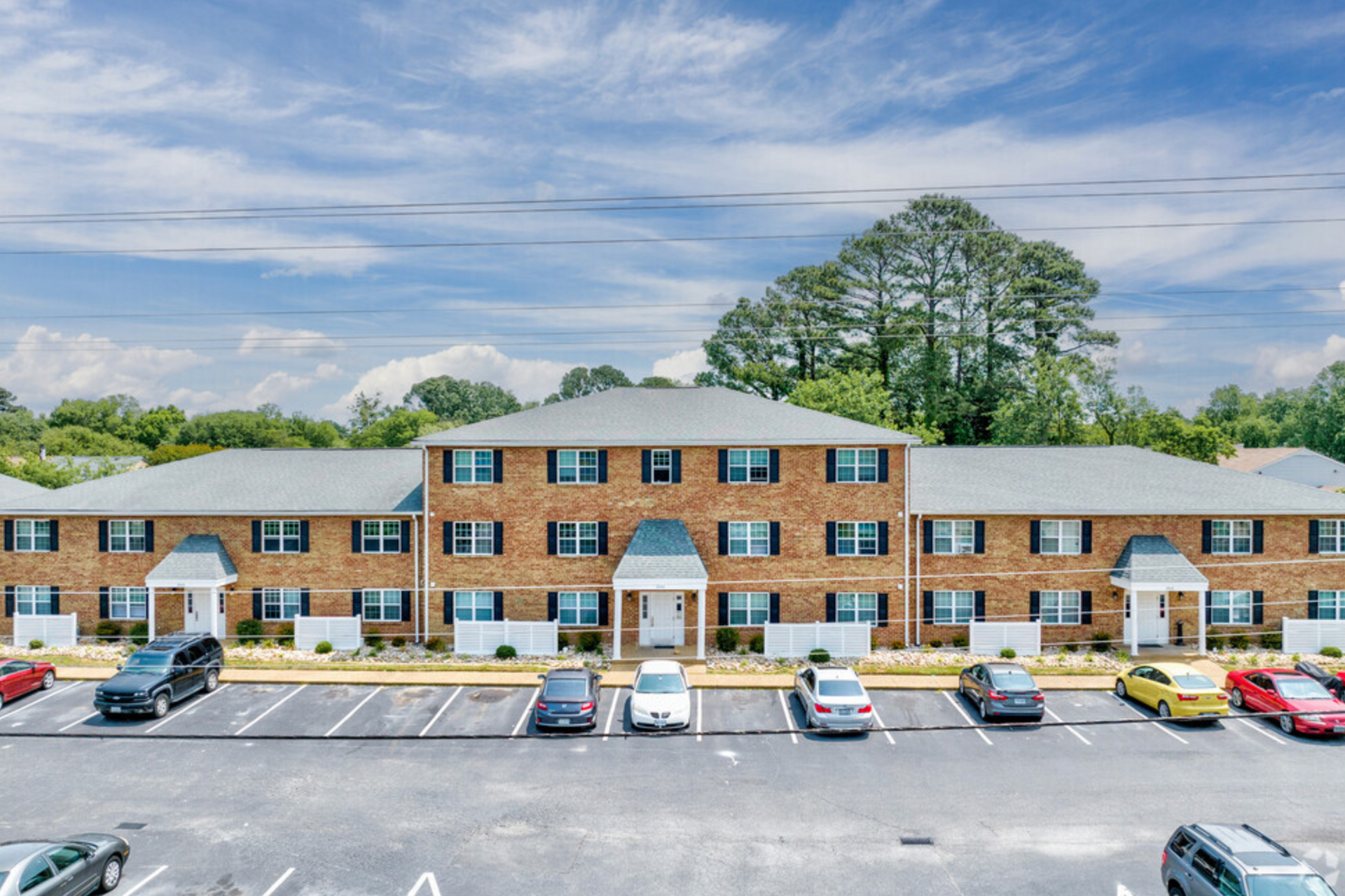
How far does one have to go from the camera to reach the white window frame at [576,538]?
106 feet

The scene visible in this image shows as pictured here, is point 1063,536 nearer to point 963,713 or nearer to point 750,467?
point 963,713

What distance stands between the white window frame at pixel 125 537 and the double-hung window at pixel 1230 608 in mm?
44988

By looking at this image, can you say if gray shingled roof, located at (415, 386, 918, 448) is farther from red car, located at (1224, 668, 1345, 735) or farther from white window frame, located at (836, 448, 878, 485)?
red car, located at (1224, 668, 1345, 735)

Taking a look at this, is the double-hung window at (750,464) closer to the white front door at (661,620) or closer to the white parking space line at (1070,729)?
the white front door at (661,620)

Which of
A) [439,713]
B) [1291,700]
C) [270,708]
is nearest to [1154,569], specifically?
[1291,700]

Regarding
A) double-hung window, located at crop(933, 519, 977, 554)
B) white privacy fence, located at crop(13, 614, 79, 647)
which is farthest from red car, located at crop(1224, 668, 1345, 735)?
white privacy fence, located at crop(13, 614, 79, 647)

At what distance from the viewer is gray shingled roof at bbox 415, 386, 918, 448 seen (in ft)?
104

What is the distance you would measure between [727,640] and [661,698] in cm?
874

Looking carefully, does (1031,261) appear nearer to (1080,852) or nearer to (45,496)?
(1080,852)

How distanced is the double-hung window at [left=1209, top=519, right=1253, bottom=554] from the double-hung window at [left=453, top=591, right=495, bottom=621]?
30.0 meters

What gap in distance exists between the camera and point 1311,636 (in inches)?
1259

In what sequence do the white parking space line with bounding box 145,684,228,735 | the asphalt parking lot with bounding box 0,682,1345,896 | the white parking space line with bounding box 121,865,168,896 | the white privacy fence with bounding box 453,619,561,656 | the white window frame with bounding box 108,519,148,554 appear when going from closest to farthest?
the white parking space line with bounding box 121,865,168,896, the asphalt parking lot with bounding box 0,682,1345,896, the white parking space line with bounding box 145,684,228,735, the white privacy fence with bounding box 453,619,561,656, the white window frame with bounding box 108,519,148,554

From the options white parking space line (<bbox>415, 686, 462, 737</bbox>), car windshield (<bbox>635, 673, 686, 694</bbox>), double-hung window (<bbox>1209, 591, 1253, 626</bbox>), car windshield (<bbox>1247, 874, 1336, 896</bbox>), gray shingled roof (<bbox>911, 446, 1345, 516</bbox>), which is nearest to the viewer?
car windshield (<bbox>1247, 874, 1336, 896</bbox>)

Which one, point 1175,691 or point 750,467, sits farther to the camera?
point 750,467
